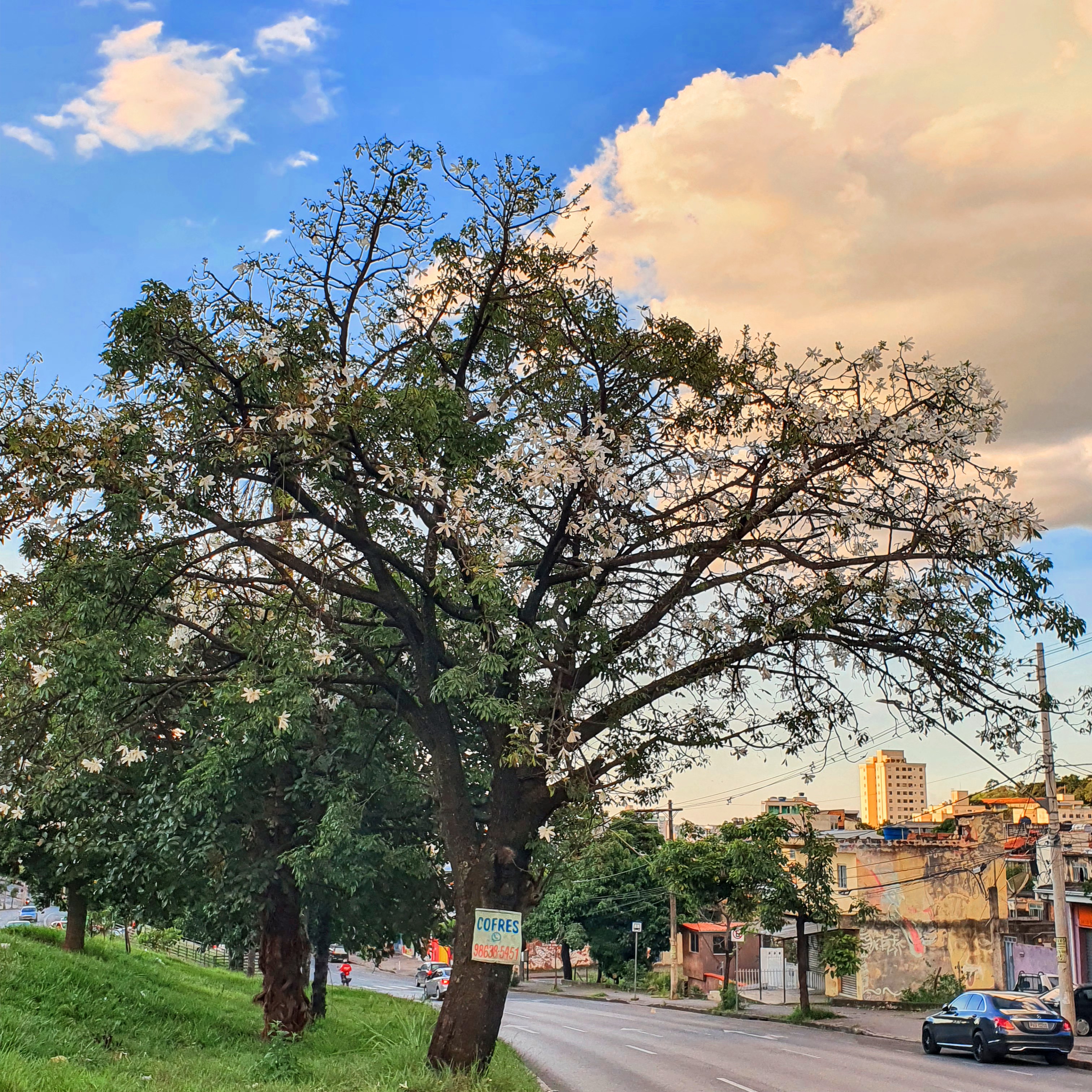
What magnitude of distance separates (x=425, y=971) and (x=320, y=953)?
4793cm

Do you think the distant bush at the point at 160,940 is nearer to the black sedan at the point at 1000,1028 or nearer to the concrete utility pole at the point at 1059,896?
the black sedan at the point at 1000,1028

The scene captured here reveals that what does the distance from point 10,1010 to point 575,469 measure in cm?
1055

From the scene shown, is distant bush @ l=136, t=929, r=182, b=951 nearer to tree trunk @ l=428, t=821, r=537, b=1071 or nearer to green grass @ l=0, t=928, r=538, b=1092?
green grass @ l=0, t=928, r=538, b=1092

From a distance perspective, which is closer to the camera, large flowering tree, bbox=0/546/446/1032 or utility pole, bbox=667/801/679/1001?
large flowering tree, bbox=0/546/446/1032

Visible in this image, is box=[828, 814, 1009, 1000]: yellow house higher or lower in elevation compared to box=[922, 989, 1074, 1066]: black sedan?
higher

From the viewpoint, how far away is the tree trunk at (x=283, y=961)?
19594 mm

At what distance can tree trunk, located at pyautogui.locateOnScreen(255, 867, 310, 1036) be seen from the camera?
19.6 metres

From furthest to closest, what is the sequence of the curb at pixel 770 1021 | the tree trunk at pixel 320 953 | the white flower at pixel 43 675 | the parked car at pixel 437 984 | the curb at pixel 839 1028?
the parked car at pixel 437 984, the curb at pixel 770 1021, the curb at pixel 839 1028, the tree trunk at pixel 320 953, the white flower at pixel 43 675

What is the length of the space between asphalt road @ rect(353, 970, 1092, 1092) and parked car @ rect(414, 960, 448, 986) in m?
25.5

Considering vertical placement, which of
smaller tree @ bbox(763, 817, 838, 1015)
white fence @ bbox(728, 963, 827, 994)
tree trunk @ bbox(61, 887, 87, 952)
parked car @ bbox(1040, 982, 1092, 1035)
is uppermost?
smaller tree @ bbox(763, 817, 838, 1015)

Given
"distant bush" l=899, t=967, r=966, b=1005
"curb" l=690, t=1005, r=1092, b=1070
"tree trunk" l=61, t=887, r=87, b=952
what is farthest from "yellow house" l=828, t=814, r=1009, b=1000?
"tree trunk" l=61, t=887, r=87, b=952

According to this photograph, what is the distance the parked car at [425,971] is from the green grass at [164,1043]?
3177cm

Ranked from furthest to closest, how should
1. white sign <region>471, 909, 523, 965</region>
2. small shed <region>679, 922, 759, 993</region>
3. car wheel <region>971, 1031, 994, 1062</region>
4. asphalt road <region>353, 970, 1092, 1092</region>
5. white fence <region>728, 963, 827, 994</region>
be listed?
small shed <region>679, 922, 759, 993</region> → white fence <region>728, 963, 827, 994</region> → car wheel <region>971, 1031, 994, 1062</region> → asphalt road <region>353, 970, 1092, 1092</region> → white sign <region>471, 909, 523, 965</region>

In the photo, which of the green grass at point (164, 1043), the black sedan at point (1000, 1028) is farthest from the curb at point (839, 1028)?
the green grass at point (164, 1043)
